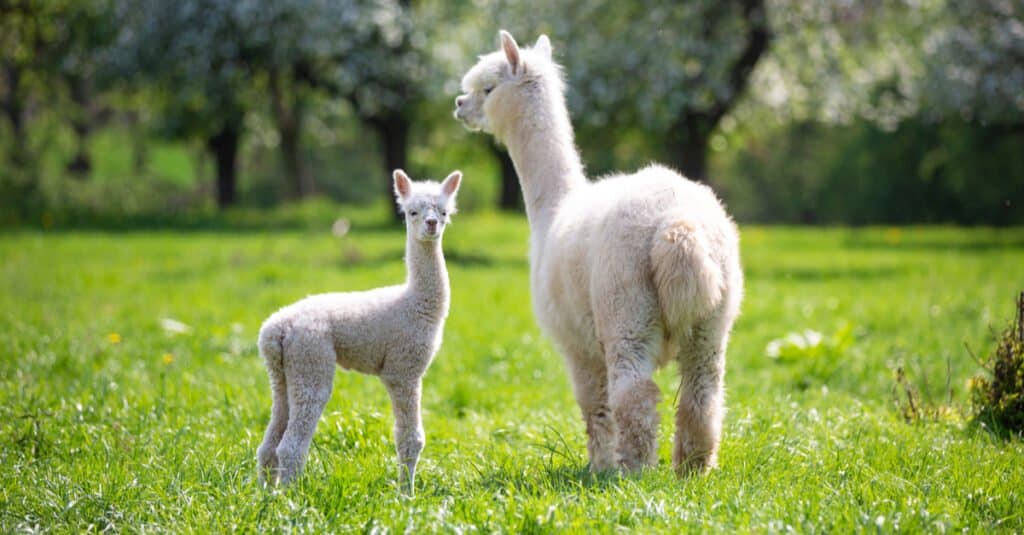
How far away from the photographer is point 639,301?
14.0ft

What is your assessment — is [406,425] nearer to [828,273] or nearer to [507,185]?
[828,273]

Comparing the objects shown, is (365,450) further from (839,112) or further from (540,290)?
(839,112)

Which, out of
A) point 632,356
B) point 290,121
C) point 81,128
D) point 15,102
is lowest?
point 632,356

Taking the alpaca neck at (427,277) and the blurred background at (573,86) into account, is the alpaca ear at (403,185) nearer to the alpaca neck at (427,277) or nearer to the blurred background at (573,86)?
the alpaca neck at (427,277)

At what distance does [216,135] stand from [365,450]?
891 inches

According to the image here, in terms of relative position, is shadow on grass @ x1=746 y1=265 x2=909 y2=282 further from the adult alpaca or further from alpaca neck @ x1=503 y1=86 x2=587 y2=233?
the adult alpaca

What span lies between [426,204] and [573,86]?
1249cm

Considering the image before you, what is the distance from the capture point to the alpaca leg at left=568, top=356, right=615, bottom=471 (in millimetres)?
4812

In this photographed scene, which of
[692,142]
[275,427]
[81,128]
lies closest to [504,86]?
[275,427]

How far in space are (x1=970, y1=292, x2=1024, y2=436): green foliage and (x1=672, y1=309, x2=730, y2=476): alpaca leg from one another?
182 centimetres

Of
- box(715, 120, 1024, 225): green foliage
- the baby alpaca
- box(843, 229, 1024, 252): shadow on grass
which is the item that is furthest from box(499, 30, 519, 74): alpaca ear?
box(715, 120, 1024, 225): green foliage

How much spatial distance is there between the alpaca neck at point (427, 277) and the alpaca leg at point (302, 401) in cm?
53

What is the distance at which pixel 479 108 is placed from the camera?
18.2ft

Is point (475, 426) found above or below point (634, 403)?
below
